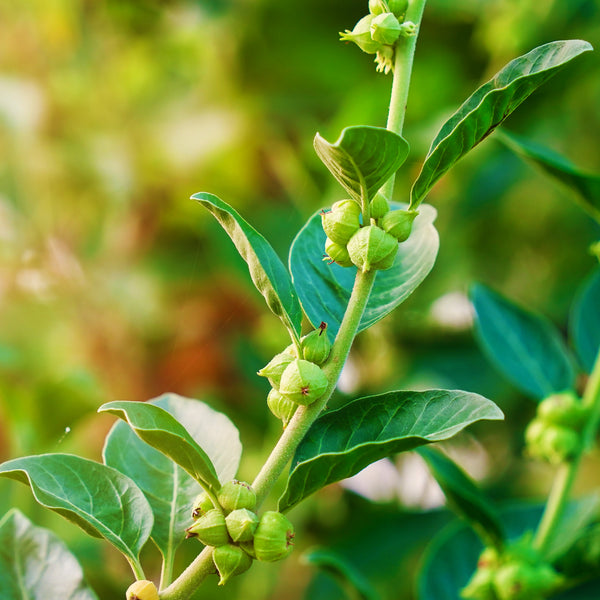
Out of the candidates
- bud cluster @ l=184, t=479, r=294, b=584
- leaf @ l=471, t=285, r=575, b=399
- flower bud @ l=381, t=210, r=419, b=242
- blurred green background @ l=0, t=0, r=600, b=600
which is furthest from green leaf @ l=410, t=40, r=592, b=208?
blurred green background @ l=0, t=0, r=600, b=600

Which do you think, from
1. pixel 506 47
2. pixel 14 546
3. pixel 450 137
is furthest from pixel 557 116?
pixel 14 546

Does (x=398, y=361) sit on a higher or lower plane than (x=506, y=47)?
lower

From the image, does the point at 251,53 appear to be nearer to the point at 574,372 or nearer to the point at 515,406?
the point at 515,406

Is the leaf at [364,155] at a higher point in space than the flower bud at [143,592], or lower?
higher

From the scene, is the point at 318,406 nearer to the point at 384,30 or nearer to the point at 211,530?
the point at 211,530

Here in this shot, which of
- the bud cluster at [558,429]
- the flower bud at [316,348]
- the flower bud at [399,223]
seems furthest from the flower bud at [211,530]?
the bud cluster at [558,429]

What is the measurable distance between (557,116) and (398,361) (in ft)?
2.83

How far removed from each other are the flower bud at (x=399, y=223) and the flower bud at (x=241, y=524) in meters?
0.22

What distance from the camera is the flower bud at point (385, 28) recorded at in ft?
1.84

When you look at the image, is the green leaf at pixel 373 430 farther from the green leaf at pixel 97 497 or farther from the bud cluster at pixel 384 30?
the bud cluster at pixel 384 30

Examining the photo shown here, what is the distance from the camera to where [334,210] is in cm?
57

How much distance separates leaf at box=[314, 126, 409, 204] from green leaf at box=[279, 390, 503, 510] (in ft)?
0.54

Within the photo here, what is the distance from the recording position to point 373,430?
593 millimetres

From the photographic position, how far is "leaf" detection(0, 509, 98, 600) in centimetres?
63
